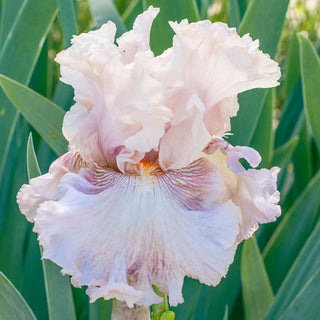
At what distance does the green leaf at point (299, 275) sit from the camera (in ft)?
2.85

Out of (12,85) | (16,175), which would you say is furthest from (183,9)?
(16,175)

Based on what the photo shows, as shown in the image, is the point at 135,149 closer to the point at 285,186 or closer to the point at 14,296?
the point at 14,296

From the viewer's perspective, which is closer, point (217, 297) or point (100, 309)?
point (100, 309)

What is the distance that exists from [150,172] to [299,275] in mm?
354

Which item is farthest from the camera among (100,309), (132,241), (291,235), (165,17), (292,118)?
(292,118)

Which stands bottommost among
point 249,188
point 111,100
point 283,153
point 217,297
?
point 217,297

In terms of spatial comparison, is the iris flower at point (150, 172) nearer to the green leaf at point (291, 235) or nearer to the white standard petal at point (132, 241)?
the white standard petal at point (132, 241)

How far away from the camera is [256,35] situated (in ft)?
3.06

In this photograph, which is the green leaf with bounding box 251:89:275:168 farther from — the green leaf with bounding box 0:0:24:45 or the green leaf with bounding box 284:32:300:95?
the green leaf with bounding box 0:0:24:45

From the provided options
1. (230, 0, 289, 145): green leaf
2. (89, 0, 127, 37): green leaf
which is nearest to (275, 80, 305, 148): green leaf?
(230, 0, 289, 145): green leaf

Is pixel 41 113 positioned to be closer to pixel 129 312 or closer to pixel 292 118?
pixel 129 312

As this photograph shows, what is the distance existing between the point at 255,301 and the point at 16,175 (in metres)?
0.44

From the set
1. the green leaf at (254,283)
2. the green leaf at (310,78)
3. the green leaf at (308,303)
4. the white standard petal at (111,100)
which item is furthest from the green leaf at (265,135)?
the white standard petal at (111,100)

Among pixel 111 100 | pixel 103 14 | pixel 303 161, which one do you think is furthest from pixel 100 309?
pixel 303 161
